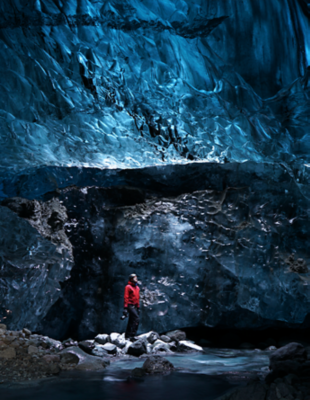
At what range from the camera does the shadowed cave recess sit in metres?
5.71

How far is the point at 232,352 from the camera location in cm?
715

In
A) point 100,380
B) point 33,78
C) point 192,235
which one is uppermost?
point 33,78

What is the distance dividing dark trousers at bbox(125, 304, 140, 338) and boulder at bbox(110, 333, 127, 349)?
17cm

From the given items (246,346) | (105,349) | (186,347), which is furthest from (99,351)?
(246,346)

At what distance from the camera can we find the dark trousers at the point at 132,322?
23.4ft

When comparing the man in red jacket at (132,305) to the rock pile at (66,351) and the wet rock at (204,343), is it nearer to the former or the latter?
the rock pile at (66,351)

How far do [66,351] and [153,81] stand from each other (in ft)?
13.4

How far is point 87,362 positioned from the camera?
5.36m

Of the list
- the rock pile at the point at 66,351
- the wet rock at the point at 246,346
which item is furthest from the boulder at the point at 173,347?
the wet rock at the point at 246,346

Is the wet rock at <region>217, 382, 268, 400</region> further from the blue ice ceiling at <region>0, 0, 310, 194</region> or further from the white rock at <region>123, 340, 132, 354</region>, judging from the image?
the blue ice ceiling at <region>0, 0, 310, 194</region>

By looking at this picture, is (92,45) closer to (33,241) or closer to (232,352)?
(33,241)

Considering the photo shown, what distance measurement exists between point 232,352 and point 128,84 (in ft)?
15.8

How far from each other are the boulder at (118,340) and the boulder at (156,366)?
1.70 m

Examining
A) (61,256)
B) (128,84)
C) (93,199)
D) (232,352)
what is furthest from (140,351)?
(128,84)
